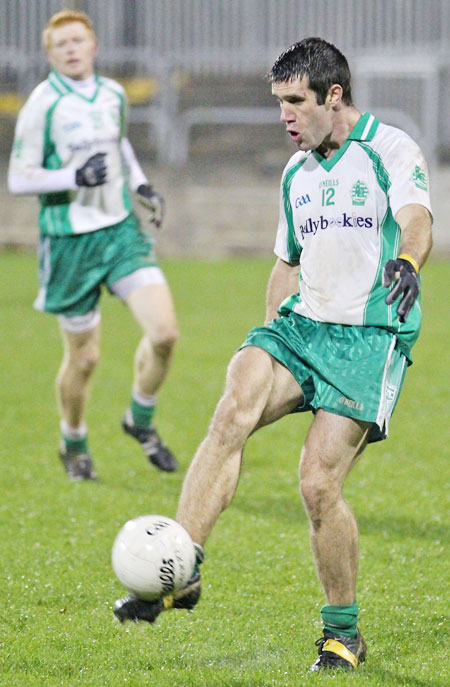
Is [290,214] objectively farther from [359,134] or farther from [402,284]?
[402,284]

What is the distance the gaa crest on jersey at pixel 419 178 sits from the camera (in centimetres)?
362

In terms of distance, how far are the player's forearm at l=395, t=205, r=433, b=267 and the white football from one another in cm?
111

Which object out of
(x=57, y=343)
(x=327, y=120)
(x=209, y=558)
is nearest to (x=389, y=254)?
(x=327, y=120)

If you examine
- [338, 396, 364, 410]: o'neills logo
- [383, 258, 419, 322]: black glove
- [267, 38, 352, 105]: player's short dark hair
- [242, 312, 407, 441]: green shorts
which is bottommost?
[338, 396, 364, 410]: o'neills logo

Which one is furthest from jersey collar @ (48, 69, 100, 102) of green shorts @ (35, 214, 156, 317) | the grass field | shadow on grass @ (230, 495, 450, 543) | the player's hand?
shadow on grass @ (230, 495, 450, 543)

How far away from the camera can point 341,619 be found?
365 centimetres

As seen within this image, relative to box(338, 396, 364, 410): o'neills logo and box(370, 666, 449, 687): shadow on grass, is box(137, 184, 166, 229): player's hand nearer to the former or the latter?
Result: box(338, 396, 364, 410): o'neills logo

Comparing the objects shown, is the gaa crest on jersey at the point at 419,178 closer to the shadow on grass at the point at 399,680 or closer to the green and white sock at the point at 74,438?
the shadow on grass at the point at 399,680

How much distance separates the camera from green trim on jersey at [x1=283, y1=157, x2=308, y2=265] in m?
3.91

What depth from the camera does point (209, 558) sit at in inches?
194

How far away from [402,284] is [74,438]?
11.5 feet

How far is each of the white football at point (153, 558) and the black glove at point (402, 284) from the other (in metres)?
0.90

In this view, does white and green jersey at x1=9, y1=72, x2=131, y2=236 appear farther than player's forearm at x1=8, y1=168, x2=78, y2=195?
Yes

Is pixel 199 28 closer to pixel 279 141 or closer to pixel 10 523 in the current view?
pixel 279 141
